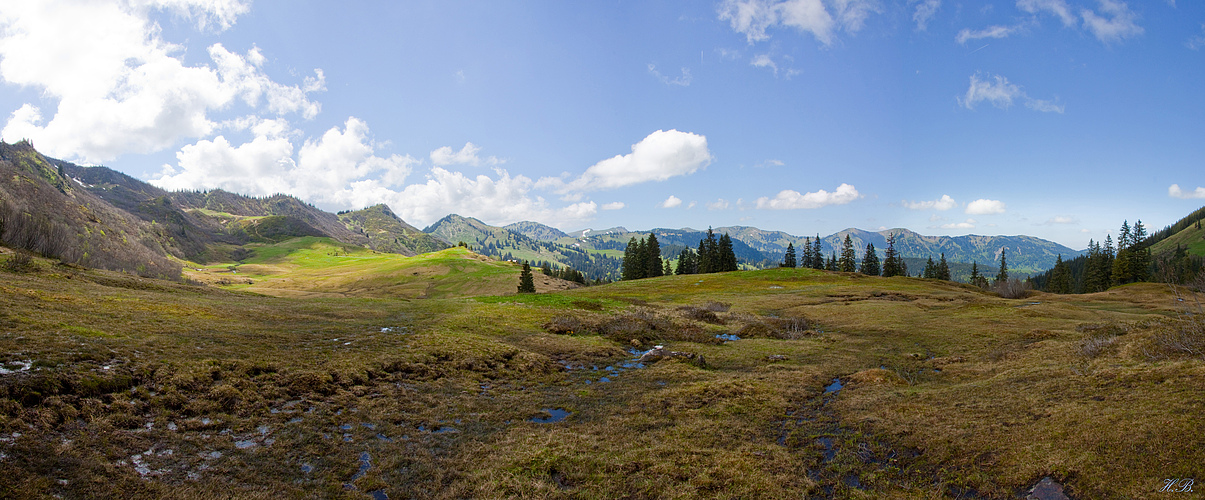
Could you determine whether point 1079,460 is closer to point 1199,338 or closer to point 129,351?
point 1199,338

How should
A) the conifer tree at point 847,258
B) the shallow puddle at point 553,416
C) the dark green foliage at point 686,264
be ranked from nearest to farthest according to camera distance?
the shallow puddle at point 553,416, the conifer tree at point 847,258, the dark green foliage at point 686,264

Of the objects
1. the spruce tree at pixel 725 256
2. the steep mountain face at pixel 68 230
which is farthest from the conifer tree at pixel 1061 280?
the steep mountain face at pixel 68 230

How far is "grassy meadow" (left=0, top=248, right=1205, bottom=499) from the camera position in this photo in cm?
920

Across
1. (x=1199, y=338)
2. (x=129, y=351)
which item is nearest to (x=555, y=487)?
(x=129, y=351)

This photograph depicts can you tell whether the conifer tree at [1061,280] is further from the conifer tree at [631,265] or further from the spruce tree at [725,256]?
the conifer tree at [631,265]

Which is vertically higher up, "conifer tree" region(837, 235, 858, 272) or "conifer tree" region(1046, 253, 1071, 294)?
"conifer tree" region(837, 235, 858, 272)

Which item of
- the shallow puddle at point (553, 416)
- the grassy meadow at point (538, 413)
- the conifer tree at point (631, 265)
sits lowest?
the shallow puddle at point (553, 416)

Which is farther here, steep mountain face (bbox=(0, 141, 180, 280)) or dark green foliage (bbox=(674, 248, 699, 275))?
dark green foliage (bbox=(674, 248, 699, 275))

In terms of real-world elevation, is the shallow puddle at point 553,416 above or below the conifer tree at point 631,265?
below

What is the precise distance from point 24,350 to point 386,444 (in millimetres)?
10763

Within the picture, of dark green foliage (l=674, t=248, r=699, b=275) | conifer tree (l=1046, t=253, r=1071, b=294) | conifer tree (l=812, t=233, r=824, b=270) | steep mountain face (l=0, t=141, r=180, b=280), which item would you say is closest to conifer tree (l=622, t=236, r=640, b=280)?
dark green foliage (l=674, t=248, r=699, b=275)

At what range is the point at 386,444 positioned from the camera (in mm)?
11961

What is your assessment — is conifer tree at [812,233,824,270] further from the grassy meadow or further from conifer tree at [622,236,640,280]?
the grassy meadow

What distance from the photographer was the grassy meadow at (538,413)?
9.20 meters
